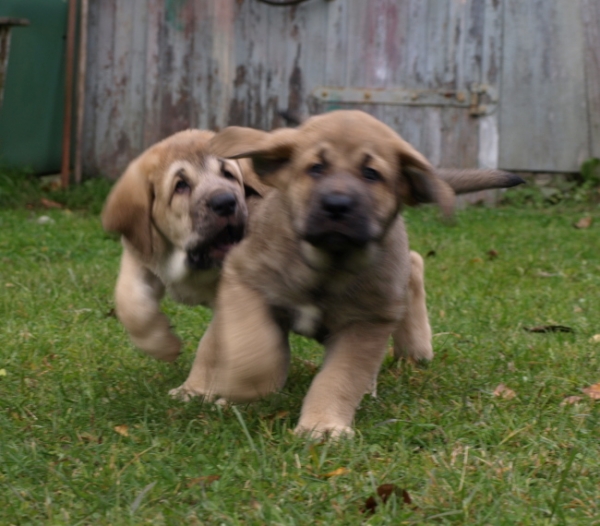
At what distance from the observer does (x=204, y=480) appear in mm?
2684

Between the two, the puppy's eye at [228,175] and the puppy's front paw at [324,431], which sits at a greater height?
the puppy's eye at [228,175]

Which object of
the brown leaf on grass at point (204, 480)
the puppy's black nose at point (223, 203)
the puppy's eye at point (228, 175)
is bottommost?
the brown leaf on grass at point (204, 480)

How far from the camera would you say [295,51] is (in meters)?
9.68

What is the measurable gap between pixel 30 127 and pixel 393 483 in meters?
7.58

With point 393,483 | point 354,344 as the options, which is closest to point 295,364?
point 354,344

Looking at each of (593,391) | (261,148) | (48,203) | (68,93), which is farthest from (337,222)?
(68,93)

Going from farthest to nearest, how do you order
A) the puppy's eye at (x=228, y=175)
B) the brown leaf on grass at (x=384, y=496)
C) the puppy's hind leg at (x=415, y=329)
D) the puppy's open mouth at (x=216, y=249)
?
the puppy's hind leg at (x=415, y=329), the puppy's eye at (x=228, y=175), the puppy's open mouth at (x=216, y=249), the brown leaf on grass at (x=384, y=496)

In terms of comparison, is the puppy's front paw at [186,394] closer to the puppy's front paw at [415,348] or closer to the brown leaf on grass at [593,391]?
the puppy's front paw at [415,348]

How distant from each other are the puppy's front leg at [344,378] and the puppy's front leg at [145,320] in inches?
28.0

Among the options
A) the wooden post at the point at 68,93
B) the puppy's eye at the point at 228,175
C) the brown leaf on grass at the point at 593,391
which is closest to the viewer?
the brown leaf on grass at the point at 593,391

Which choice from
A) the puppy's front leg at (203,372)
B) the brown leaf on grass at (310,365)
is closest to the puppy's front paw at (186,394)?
the puppy's front leg at (203,372)

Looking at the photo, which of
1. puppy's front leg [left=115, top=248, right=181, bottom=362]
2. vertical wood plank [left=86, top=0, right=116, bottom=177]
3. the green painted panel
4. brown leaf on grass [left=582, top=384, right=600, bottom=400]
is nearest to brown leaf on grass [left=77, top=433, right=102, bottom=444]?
puppy's front leg [left=115, top=248, right=181, bottom=362]

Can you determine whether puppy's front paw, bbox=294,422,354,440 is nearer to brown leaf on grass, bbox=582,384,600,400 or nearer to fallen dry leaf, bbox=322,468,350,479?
fallen dry leaf, bbox=322,468,350,479

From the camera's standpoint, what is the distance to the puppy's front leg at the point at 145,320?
370cm
